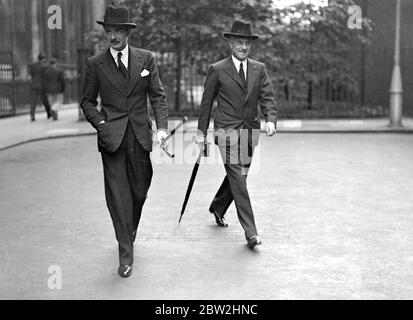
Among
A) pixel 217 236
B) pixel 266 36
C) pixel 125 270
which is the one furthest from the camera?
pixel 266 36

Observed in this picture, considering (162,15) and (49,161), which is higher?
(162,15)

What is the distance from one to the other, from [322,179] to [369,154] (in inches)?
131

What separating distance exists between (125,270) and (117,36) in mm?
1765

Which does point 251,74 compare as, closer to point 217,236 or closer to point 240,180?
point 240,180

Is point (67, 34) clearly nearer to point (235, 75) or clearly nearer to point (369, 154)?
point (369, 154)

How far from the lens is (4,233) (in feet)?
22.4

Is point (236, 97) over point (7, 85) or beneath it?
over

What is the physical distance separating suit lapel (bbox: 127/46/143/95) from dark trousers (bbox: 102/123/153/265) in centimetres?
33

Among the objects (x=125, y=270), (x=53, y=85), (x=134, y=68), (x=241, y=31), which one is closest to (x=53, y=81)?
(x=53, y=85)

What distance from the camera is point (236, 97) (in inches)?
249

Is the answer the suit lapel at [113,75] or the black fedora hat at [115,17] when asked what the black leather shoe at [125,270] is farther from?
the black fedora hat at [115,17]

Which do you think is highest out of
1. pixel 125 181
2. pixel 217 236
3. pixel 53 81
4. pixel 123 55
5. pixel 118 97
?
pixel 123 55

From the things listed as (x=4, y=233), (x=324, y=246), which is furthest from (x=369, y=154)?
(x=4, y=233)

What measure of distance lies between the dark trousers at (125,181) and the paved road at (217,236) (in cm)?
27
